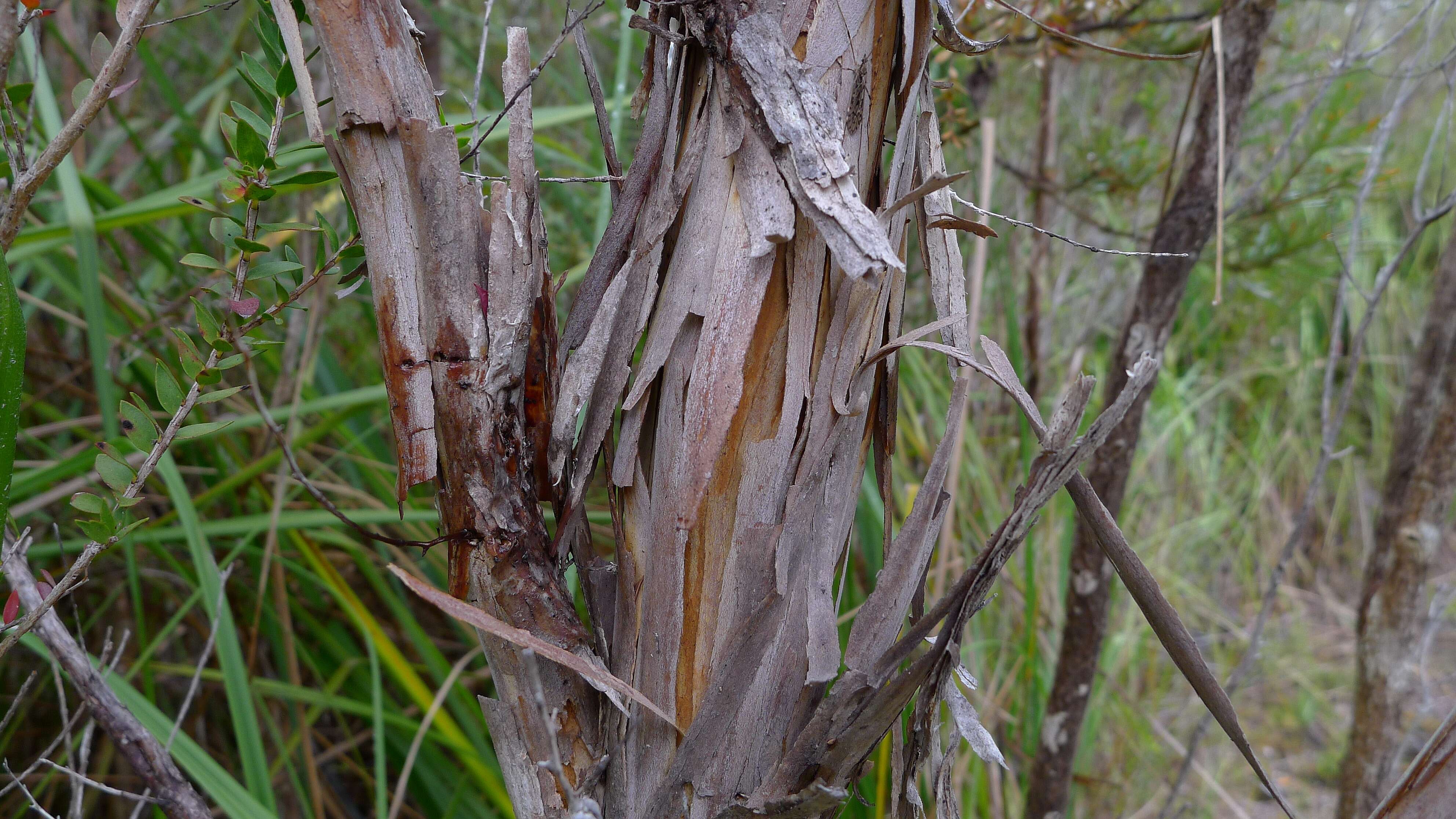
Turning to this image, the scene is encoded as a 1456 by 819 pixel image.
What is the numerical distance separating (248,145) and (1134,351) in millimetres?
694

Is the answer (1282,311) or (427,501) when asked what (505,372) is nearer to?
(427,501)

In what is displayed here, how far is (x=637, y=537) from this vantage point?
1.25 feet

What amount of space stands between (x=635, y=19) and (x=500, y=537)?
8.6 inches

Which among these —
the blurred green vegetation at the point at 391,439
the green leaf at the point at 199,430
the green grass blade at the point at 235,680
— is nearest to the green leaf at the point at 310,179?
the blurred green vegetation at the point at 391,439

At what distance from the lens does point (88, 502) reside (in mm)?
374

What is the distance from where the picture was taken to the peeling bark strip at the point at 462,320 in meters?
0.32

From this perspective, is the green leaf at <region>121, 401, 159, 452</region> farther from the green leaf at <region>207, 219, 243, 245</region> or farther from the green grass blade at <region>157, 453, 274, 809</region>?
the green grass blade at <region>157, 453, 274, 809</region>

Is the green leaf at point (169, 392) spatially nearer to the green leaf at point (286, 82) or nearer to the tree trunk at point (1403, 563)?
the green leaf at point (286, 82)

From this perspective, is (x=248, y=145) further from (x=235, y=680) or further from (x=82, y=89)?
(x=235, y=680)

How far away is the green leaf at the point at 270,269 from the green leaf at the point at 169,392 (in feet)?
0.18

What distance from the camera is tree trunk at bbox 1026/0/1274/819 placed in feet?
2.32

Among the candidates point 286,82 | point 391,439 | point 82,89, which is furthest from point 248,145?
point 391,439

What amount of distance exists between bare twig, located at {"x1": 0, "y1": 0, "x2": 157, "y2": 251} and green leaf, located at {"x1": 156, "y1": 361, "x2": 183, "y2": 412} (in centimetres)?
8

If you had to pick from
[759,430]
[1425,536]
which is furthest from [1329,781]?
[759,430]
